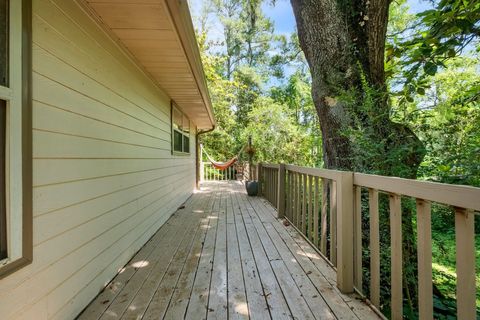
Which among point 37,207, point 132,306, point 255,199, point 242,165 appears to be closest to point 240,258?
point 132,306

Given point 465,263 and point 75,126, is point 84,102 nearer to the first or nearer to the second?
point 75,126

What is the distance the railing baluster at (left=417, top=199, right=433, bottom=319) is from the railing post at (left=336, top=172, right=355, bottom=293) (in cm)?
58

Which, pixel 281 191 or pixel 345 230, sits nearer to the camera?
pixel 345 230

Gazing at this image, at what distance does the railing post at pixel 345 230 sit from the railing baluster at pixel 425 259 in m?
0.58

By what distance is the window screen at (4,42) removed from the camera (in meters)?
1.10


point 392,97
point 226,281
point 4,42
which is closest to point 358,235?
point 226,281

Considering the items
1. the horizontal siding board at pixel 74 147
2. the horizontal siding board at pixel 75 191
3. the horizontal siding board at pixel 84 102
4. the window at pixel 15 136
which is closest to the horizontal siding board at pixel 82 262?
the window at pixel 15 136

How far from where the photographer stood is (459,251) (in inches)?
40.4

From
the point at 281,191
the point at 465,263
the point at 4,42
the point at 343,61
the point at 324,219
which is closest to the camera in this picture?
the point at 465,263

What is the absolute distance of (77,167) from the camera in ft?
5.53

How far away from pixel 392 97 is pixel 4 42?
9.73 feet

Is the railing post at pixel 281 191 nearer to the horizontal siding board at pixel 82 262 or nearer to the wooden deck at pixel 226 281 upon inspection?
the wooden deck at pixel 226 281

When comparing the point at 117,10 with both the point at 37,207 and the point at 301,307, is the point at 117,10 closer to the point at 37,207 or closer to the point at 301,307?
the point at 37,207

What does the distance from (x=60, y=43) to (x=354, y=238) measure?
2207mm
